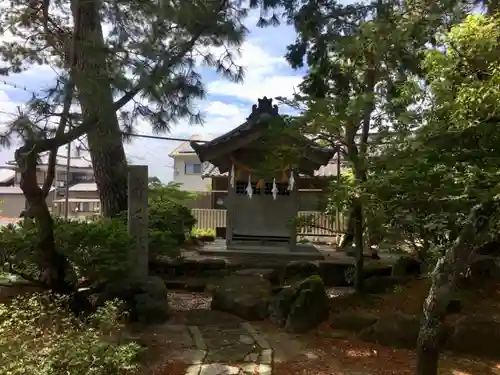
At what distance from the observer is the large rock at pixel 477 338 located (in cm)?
520

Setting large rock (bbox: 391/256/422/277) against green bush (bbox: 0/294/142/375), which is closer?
green bush (bbox: 0/294/142/375)

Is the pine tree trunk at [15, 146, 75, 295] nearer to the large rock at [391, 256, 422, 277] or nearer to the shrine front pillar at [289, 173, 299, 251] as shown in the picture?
the large rock at [391, 256, 422, 277]

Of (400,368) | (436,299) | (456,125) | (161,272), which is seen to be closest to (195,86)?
(456,125)

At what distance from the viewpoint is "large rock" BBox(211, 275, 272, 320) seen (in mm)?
6602

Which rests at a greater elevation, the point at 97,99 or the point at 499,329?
the point at 97,99

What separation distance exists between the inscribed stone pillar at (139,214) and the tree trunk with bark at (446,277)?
4.83 metres

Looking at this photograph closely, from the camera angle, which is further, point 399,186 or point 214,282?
point 214,282

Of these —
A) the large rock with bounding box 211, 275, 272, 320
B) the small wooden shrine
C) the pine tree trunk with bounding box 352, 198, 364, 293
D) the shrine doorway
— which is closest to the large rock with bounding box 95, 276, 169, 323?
the large rock with bounding box 211, 275, 272, 320

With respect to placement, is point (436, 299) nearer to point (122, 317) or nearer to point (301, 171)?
point (122, 317)

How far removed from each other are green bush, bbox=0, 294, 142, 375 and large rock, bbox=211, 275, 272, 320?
2.40 m

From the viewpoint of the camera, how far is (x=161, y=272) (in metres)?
9.65

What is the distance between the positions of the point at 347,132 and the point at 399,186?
5.03 ft

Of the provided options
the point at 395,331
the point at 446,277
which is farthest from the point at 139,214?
the point at 446,277

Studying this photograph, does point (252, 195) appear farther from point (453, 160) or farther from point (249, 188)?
point (453, 160)
